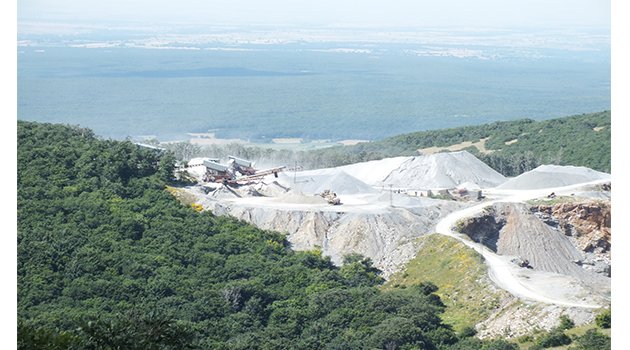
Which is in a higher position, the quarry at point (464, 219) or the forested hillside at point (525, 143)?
the forested hillside at point (525, 143)

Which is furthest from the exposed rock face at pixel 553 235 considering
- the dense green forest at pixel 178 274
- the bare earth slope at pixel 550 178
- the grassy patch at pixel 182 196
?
the grassy patch at pixel 182 196

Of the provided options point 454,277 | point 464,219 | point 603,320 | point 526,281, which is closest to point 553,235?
point 464,219

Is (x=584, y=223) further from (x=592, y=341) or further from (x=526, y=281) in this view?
(x=592, y=341)

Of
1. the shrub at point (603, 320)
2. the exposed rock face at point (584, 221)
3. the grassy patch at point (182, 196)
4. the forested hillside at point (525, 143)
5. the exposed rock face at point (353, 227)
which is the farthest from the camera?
the forested hillside at point (525, 143)

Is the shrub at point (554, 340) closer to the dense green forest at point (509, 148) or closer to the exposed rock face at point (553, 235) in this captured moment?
the exposed rock face at point (553, 235)

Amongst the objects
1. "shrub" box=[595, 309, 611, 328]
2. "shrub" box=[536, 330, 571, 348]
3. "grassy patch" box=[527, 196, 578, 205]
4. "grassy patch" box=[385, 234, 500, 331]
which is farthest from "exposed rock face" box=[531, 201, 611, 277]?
"shrub" box=[536, 330, 571, 348]

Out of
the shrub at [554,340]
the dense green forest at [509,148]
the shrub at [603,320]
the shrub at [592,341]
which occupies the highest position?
the dense green forest at [509,148]

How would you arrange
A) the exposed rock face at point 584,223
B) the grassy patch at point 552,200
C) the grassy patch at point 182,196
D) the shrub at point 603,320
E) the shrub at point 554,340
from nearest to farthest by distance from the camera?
the shrub at point 554,340 → the shrub at point 603,320 → the exposed rock face at point 584,223 → the grassy patch at point 182,196 → the grassy patch at point 552,200
